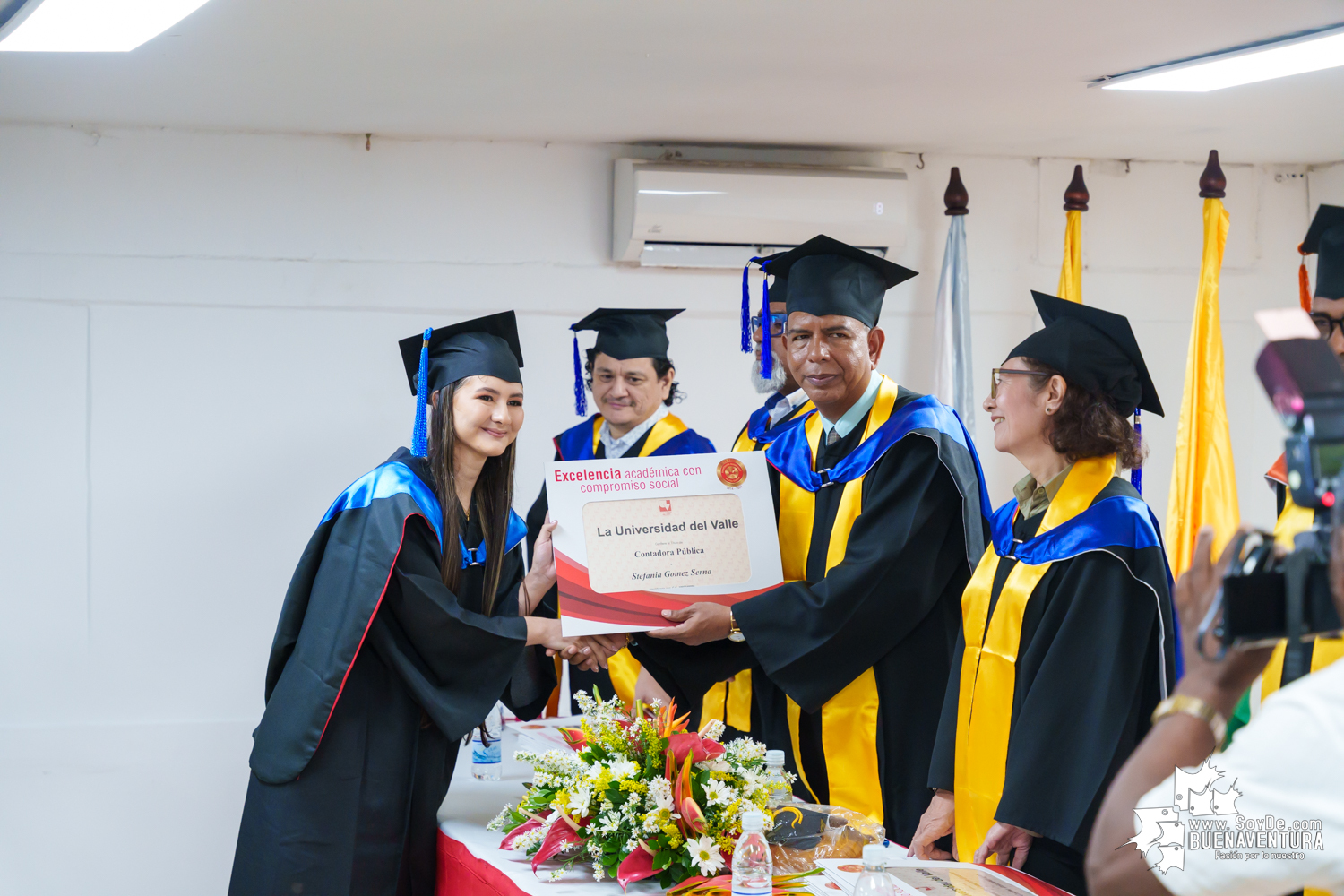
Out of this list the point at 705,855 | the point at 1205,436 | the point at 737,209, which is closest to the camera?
the point at 705,855

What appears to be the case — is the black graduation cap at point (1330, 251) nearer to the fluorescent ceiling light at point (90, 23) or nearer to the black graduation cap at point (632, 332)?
the black graduation cap at point (632, 332)

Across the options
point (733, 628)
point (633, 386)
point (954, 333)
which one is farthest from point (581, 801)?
point (954, 333)

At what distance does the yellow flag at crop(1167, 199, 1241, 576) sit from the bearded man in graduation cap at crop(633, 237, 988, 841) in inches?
80.2

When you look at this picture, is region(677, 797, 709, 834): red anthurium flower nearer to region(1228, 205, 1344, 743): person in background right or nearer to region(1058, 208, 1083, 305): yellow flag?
region(1228, 205, 1344, 743): person in background right

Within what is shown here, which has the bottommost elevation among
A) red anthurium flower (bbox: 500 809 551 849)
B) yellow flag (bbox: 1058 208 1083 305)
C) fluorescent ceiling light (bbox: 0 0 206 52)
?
red anthurium flower (bbox: 500 809 551 849)

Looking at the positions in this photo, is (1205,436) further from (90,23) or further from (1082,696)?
(90,23)

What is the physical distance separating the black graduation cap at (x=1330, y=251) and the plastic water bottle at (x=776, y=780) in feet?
4.53

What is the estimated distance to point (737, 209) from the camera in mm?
4750

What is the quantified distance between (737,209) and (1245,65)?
193 cm

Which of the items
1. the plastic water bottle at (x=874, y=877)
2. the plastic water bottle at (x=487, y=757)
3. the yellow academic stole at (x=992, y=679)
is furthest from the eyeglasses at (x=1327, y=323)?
the plastic water bottle at (x=487, y=757)

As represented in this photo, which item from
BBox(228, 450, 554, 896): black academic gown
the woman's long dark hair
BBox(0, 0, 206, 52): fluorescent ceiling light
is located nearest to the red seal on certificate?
the woman's long dark hair

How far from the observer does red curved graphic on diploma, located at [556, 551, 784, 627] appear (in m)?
2.86

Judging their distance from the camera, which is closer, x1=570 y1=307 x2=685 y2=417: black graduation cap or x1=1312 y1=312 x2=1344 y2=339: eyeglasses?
x1=1312 y1=312 x2=1344 y2=339: eyeglasses

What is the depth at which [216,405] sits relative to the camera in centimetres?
465
